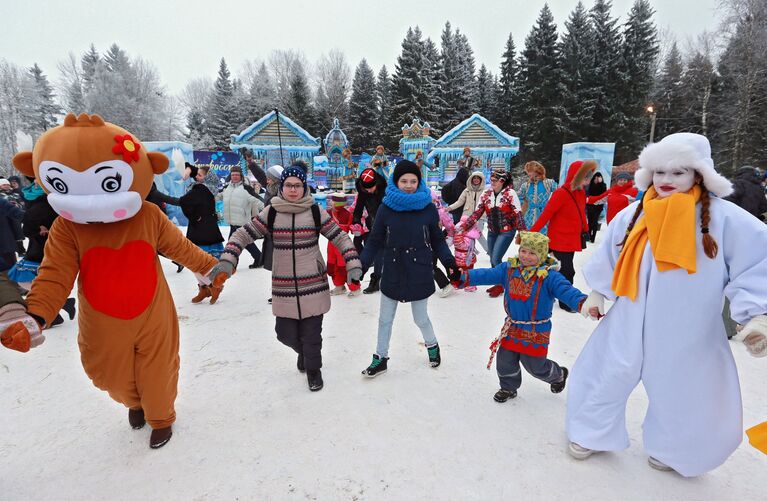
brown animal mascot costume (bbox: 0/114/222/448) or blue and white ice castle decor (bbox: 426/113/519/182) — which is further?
blue and white ice castle decor (bbox: 426/113/519/182)

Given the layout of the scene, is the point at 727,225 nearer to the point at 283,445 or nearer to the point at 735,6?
the point at 283,445

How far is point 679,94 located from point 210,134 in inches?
1434

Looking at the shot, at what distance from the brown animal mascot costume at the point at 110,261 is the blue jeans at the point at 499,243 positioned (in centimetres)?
411

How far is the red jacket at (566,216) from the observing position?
4.74 metres

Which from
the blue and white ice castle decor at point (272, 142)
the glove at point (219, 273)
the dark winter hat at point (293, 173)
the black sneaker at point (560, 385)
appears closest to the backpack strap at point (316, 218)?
the dark winter hat at point (293, 173)

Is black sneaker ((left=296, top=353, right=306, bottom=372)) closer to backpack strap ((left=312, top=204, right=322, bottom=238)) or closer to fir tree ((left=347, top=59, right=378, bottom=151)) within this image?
backpack strap ((left=312, top=204, right=322, bottom=238))

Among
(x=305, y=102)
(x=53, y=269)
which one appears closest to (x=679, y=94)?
(x=305, y=102)

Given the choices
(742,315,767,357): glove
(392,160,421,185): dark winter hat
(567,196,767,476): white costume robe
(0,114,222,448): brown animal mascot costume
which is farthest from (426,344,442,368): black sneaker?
(742,315,767,357): glove

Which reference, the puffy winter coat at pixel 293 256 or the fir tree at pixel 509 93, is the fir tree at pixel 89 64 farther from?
the puffy winter coat at pixel 293 256

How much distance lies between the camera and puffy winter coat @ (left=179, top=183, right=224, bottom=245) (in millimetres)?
5379

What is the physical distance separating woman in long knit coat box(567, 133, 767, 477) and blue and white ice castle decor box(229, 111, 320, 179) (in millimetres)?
13965

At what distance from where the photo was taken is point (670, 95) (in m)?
29.3

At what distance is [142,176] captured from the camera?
7.63 feet

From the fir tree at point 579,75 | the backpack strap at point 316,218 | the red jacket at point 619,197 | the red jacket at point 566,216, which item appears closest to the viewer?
the backpack strap at point 316,218
